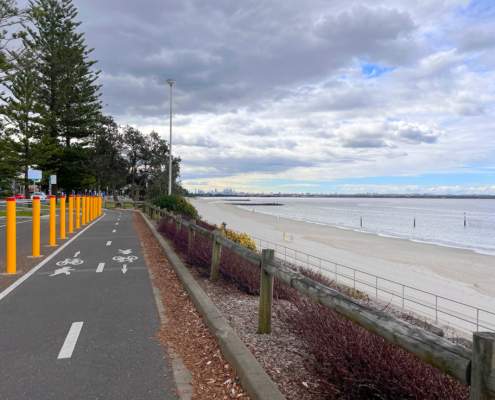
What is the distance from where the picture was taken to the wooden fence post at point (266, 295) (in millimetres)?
5102

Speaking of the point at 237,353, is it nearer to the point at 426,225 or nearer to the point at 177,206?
the point at 177,206

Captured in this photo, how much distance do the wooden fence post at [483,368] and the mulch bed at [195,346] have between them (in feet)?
7.07

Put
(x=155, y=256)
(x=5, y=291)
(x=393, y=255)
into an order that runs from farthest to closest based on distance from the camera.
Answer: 1. (x=393, y=255)
2. (x=155, y=256)
3. (x=5, y=291)

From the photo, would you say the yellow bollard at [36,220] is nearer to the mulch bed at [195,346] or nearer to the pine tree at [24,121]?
the mulch bed at [195,346]

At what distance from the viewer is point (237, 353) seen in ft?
14.6

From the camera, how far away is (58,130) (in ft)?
174

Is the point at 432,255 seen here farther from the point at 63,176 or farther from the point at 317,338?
the point at 63,176

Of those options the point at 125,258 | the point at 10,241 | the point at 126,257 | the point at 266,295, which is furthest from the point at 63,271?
the point at 266,295

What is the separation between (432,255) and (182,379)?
75.3 feet

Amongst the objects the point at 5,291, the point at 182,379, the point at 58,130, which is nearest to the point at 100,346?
the point at 182,379

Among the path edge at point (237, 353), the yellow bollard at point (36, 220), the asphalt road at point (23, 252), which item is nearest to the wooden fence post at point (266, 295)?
the path edge at point (237, 353)

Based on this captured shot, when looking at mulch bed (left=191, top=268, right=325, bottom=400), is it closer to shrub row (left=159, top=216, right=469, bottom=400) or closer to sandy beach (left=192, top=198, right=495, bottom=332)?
shrub row (left=159, top=216, right=469, bottom=400)

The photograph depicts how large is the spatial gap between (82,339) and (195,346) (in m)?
1.43

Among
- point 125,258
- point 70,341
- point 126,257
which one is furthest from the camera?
point 126,257
